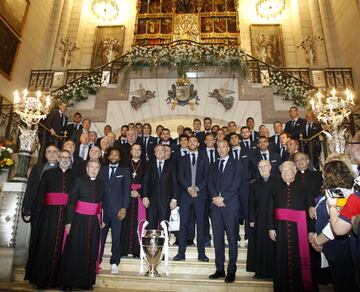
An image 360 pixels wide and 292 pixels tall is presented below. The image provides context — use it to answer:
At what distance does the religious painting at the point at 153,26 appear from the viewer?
13820 millimetres

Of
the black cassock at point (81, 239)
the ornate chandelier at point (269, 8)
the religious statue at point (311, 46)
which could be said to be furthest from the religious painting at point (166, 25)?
the black cassock at point (81, 239)

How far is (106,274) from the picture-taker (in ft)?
13.2

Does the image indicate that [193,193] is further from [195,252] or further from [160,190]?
[195,252]

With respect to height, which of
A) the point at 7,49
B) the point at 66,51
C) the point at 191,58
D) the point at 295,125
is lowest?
the point at 295,125

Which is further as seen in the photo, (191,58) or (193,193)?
(191,58)

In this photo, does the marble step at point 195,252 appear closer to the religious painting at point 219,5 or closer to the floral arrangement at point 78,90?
the floral arrangement at point 78,90

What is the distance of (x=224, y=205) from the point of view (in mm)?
4211

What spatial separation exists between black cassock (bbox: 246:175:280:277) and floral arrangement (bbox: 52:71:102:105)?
685cm

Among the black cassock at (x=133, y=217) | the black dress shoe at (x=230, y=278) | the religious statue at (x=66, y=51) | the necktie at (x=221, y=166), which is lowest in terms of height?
the black dress shoe at (x=230, y=278)

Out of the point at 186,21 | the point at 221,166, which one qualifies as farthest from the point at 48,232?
the point at 186,21

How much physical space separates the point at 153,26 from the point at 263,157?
10.6 metres

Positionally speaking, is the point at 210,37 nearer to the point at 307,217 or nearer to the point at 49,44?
the point at 49,44

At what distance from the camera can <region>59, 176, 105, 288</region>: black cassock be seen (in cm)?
372

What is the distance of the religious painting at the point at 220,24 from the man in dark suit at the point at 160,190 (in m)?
10.2
